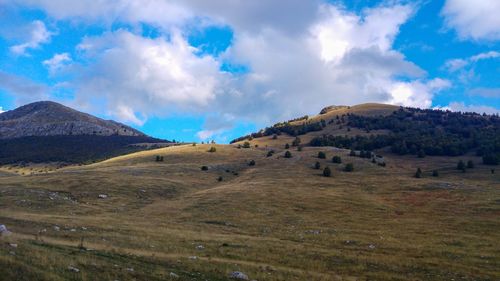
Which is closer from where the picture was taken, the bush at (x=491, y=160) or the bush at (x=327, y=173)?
the bush at (x=327, y=173)

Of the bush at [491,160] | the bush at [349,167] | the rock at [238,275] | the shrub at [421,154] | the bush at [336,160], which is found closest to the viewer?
the rock at [238,275]

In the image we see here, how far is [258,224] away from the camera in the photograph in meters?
57.1

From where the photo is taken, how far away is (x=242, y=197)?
75.9 meters

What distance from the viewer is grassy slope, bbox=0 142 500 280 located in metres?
28.4

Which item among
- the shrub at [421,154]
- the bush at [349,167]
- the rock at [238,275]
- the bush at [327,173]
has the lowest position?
the rock at [238,275]

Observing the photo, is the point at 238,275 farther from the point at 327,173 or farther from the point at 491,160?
the point at 491,160

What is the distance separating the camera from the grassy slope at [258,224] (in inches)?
1117

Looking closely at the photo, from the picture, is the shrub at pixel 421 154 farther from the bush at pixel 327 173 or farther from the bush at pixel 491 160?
the bush at pixel 327 173

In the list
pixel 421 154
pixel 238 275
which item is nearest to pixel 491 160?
pixel 421 154

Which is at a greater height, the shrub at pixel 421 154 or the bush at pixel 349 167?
the shrub at pixel 421 154

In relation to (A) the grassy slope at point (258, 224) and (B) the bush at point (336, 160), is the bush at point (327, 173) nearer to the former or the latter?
(A) the grassy slope at point (258, 224)

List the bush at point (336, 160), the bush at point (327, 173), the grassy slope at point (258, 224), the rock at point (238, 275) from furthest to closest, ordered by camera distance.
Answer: the bush at point (336, 160) → the bush at point (327, 173) → the grassy slope at point (258, 224) → the rock at point (238, 275)

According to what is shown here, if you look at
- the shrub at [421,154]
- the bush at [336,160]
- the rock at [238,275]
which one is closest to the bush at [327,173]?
the bush at [336,160]

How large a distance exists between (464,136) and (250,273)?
192 meters
